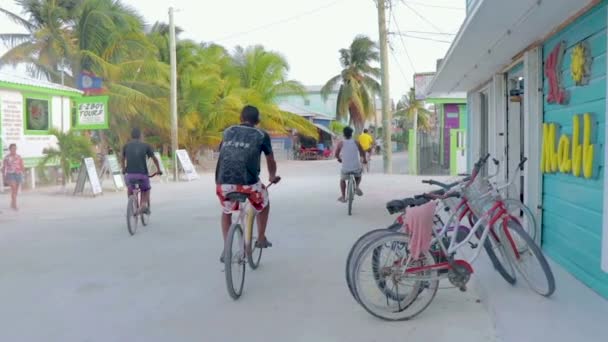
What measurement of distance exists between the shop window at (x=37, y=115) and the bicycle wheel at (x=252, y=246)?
13.4 m

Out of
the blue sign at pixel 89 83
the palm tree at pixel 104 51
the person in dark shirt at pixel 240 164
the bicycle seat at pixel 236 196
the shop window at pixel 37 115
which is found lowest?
the bicycle seat at pixel 236 196

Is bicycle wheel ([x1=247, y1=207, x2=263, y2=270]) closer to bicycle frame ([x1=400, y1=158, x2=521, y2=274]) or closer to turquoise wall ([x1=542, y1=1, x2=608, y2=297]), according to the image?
bicycle frame ([x1=400, y1=158, x2=521, y2=274])

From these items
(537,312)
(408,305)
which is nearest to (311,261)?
(408,305)

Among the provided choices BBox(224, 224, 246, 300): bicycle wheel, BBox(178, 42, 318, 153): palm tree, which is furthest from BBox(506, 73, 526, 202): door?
BBox(178, 42, 318, 153): palm tree

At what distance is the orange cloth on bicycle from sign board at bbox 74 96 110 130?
14.5m

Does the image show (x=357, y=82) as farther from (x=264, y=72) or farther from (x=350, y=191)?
(x=350, y=191)

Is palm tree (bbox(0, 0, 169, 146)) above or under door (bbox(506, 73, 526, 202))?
above

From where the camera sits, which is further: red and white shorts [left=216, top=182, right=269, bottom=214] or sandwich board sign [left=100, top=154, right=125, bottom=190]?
sandwich board sign [left=100, top=154, right=125, bottom=190]

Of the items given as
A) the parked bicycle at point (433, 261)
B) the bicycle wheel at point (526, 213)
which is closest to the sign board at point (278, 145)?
the bicycle wheel at point (526, 213)

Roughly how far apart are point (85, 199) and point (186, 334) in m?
10.8

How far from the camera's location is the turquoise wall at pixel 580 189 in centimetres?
495

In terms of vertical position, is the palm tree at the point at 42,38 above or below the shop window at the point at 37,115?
above

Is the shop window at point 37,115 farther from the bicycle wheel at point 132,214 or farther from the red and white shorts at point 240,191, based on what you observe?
the red and white shorts at point 240,191

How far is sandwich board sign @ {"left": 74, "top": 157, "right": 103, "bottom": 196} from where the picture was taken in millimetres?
14852
